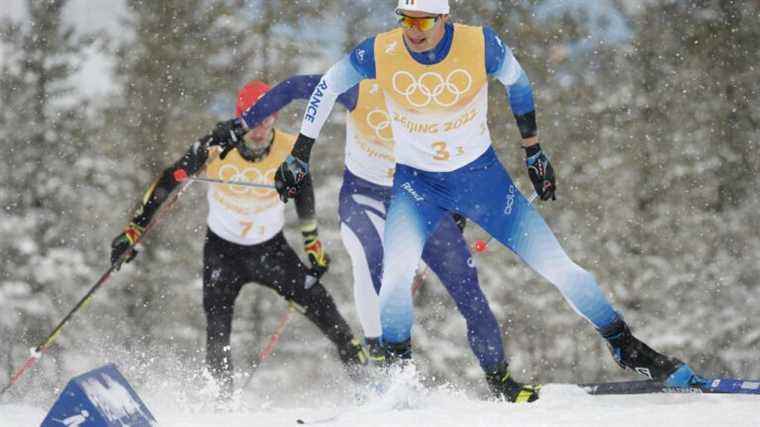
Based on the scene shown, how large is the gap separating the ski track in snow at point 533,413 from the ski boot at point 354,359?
1.33m

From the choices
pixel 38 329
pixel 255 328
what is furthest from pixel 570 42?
pixel 38 329

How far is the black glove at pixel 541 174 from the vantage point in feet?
17.5

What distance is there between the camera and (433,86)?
203 inches

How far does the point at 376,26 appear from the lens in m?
19.5

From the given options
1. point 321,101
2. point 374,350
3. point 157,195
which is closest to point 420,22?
point 321,101

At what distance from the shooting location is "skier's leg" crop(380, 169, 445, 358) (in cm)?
516

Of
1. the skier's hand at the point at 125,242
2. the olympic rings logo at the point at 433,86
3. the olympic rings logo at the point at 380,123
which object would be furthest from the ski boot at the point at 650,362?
the skier's hand at the point at 125,242

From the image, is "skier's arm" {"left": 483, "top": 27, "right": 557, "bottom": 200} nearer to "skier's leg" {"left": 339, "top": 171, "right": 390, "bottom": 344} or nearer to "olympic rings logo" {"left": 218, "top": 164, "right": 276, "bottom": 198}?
"skier's leg" {"left": 339, "top": 171, "right": 390, "bottom": 344}

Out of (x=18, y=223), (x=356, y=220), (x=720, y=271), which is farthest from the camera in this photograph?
(x=18, y=223)

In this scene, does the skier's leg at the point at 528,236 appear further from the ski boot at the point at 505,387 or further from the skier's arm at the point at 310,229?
the skier's arm at the point at 310,229

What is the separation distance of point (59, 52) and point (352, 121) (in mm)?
15567

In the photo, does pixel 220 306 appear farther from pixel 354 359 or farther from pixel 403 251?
pixel 403 251

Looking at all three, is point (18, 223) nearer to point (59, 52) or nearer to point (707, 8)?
point (59, 52)

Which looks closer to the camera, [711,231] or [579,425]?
[579,425]
